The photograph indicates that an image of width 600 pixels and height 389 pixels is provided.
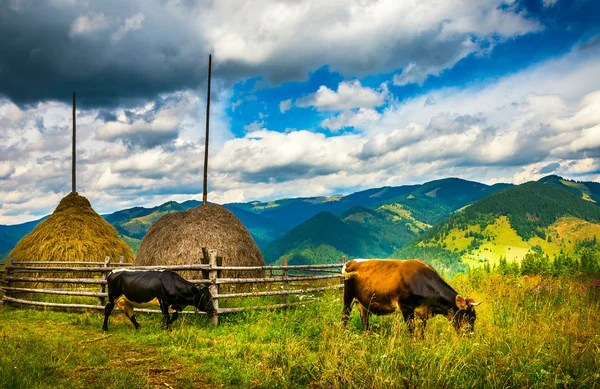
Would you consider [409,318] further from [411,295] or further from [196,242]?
[196,242]

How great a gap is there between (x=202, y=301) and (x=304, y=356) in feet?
14.5

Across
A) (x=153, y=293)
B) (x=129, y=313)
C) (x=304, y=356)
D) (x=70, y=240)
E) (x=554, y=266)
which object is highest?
(x=70, y=240)

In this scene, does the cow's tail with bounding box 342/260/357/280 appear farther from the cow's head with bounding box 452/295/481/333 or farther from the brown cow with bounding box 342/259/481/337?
the cow's head with bounding box 452/295/481/333

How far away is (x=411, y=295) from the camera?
6836 mm

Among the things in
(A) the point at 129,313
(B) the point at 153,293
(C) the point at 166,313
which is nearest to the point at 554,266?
(C) the point at 166,313

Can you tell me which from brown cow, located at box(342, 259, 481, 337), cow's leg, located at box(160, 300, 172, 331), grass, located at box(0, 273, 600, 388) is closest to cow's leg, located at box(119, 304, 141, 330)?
grass, located at box(0, 273, 600, 388)

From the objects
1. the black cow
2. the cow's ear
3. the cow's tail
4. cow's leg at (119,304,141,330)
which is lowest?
cow's leg at (119,304,141,330)

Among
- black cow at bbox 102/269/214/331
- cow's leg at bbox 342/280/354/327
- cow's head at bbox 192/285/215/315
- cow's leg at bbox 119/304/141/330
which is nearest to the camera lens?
cow's leg at bbox 342/280/354/327

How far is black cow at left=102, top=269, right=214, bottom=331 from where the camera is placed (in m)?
8.99

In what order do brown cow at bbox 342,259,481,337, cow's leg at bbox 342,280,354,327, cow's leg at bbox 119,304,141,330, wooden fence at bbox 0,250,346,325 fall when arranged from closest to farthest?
brown cow at bbox 342,259,481,337, cow's leg at bbox 342,280,354,327, cow's leg at bbox 119,304,141,330, wooden fence at bbox 0,250,346,325

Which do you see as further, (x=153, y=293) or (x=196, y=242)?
(x=196, y=242)

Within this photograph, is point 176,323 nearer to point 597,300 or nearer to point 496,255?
point 597,300

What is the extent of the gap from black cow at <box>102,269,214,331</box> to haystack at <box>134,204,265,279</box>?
4.05 m

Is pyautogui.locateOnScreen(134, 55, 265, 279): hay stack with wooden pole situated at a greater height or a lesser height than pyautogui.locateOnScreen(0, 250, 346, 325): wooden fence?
greater
